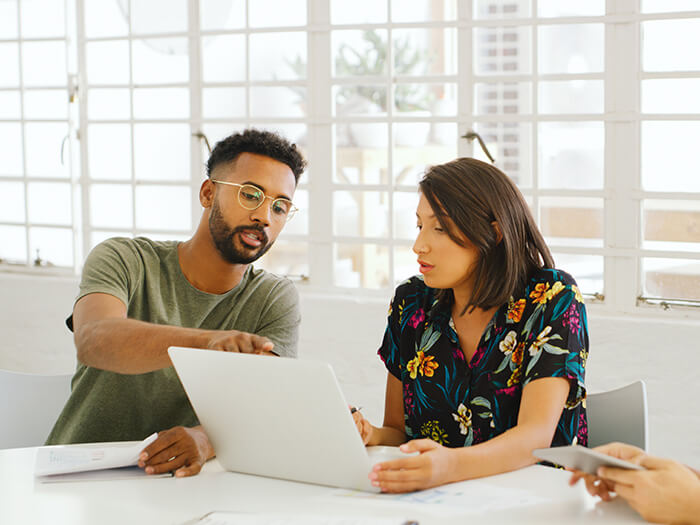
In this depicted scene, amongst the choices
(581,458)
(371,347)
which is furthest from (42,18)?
(581,458)

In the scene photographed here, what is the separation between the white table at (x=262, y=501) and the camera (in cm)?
138

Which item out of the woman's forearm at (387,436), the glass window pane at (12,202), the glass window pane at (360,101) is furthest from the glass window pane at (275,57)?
the woman's forearm at (387,436)

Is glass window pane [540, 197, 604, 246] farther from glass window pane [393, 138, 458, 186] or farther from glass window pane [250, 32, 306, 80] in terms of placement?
glass window pane [250, 32, 306, 80]

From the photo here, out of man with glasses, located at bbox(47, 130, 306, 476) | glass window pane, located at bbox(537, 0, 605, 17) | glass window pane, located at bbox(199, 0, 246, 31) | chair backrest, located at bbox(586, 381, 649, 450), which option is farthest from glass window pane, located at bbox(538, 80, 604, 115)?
chair backrest, located at bbox(586, 381, 649, 450)

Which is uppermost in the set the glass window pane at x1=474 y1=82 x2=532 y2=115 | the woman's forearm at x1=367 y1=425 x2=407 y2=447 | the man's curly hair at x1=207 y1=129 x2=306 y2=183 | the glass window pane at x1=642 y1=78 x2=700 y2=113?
the glass window pane at x1=474 y1=82 x2=532 y2=115

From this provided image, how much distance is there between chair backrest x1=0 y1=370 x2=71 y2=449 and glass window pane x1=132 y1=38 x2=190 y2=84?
1813 millimetres

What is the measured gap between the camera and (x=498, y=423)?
185cm

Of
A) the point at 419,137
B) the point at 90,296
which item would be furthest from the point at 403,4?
the point at 90,296

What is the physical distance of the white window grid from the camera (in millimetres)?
2871

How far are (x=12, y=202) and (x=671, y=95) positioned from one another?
3.04 m

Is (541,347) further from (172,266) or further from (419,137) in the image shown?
(419,137)

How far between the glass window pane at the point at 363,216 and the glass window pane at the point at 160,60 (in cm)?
91

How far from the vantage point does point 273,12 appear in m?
3.60

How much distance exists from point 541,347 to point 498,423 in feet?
0.68
